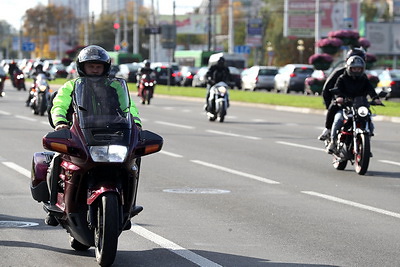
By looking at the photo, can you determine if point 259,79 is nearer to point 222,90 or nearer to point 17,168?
point 222,90

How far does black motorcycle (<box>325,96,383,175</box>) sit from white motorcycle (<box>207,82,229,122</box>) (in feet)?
44.0

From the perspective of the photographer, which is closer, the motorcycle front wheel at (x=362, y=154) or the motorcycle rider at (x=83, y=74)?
the motorcycle rider at (x=83, y=74)

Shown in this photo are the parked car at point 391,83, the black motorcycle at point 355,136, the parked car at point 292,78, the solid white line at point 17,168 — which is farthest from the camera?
the parked car at point 292,78

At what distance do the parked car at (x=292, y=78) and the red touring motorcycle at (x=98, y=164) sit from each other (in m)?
53.8

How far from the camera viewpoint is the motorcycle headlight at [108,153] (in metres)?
8.17

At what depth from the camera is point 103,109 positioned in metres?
8.55

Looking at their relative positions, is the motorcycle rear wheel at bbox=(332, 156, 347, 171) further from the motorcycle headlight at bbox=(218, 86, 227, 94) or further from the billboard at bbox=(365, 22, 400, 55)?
the billboard at bbox=(365, 22, 400, 55)

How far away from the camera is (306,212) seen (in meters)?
12.0

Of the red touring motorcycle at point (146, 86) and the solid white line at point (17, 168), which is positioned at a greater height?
the solid white line at point (17, 168)

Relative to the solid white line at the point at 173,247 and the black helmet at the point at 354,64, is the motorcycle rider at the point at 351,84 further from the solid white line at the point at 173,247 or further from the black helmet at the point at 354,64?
the solid white line at the point at 173,247

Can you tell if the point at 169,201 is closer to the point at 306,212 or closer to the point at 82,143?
the point at 306,212

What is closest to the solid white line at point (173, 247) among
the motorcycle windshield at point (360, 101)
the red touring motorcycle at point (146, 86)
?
the motorcycle windshield at point (360, 101)

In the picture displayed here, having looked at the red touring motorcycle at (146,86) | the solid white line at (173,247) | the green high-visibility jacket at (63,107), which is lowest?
the red touring motorcycle at (146,86)

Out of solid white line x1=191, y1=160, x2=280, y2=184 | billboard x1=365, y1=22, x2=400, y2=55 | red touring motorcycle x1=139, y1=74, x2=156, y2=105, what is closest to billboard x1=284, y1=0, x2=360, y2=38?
billboard x1=365, y1=22, x2=400, y2=55
